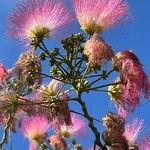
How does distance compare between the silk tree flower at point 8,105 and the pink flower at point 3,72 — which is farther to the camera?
the pink flower at point 3,72

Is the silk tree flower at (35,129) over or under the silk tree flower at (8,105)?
over

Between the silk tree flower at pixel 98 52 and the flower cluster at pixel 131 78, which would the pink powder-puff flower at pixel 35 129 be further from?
the silk tree flower at pixel 98 52

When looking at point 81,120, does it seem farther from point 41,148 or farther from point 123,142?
point 123,142

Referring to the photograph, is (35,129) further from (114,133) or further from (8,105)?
(114,133)

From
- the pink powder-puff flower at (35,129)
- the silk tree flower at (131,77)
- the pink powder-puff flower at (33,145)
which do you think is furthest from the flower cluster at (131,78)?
the pink powder-puff flower at (33,145)

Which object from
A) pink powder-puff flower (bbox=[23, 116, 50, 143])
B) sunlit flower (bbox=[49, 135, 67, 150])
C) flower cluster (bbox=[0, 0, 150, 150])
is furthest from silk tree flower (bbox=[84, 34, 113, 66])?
sunlit flower (bbox=[49, 135, 67, 150])

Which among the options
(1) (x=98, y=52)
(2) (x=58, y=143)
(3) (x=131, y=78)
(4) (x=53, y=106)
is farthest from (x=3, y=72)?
(3) (x=131, y=78)

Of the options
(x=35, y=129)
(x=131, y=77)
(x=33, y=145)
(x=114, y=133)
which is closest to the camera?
(x=114, y=133)

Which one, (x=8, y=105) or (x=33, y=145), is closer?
(x=8, y=105)
